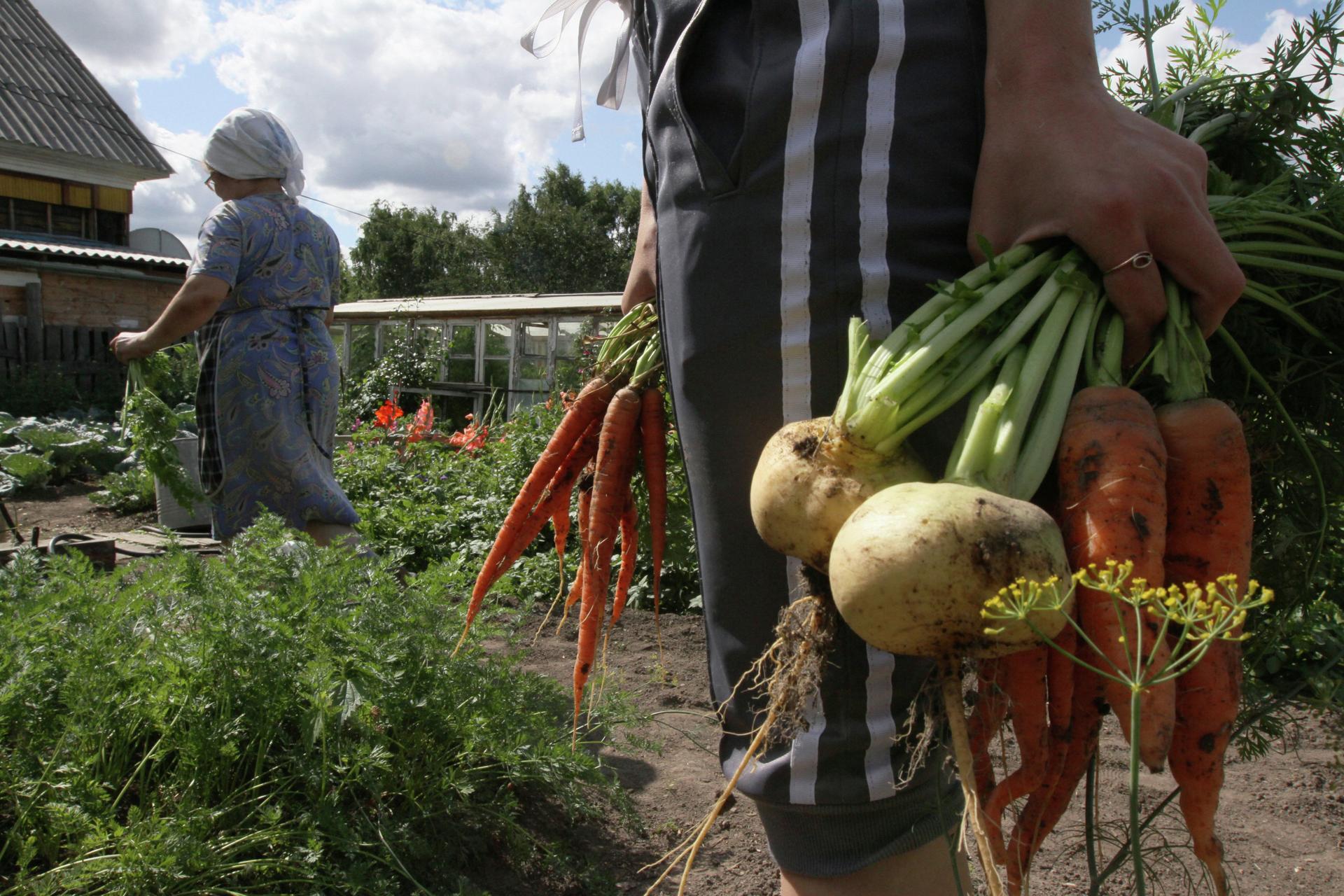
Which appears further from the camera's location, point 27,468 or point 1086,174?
point 27,468

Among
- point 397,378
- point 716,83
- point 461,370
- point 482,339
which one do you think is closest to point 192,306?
point 716,83

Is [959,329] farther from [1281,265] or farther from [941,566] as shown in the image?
[1281,265]

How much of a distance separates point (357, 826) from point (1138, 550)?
1.58 m

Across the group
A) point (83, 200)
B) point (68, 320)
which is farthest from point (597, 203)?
point (68, 320)

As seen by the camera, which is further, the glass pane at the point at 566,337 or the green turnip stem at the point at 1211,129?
the glass pane at the point at 566,337

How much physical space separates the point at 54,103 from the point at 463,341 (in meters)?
9.31

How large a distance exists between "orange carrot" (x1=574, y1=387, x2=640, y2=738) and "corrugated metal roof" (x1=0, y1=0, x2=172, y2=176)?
58.9ft

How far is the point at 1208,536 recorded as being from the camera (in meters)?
1.14

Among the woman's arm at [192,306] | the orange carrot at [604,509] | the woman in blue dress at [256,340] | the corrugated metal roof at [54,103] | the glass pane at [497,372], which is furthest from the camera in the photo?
the glass pane at [497,372]

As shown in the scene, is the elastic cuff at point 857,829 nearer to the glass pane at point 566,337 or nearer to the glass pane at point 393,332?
the glass pane at point 393,332

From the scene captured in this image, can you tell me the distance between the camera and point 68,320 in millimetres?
14422

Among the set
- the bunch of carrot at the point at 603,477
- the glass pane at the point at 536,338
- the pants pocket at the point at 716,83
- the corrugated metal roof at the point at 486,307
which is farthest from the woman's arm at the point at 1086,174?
the glass pane at the point at 536,338

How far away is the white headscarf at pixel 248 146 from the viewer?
3.59 metres

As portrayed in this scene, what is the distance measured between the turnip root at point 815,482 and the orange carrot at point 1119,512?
0.18 metres
